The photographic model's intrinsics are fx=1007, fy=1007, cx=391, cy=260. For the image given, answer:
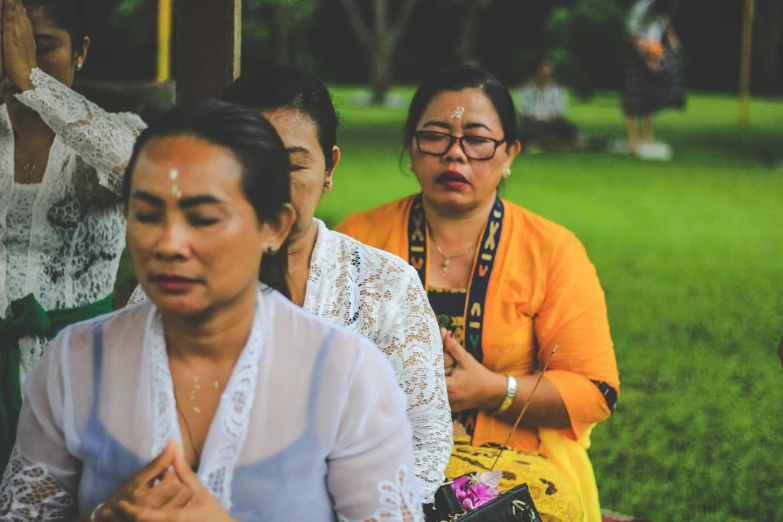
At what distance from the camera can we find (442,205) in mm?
3301

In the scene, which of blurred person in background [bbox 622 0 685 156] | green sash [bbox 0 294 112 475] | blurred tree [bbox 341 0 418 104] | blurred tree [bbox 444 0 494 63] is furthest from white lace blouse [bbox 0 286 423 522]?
blurred tree [bbox 444 0 494 63]

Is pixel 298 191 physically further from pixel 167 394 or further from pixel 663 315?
pixel 663 315

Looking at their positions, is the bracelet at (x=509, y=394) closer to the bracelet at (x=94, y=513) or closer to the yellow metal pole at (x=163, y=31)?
the bracelet at (x=94, y=513)

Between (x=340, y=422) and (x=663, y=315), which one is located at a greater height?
(x=340, y=422)

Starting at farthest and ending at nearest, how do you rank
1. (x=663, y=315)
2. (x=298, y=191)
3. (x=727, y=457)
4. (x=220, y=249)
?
1. (x=663, y=315)
2. (x=727, y=457)
3. (x=298, y=191)
4. (x=220, y=249)

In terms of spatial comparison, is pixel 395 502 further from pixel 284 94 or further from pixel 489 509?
pixel 284 94

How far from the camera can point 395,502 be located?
5.90 feet

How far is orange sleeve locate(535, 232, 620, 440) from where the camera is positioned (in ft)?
10.3

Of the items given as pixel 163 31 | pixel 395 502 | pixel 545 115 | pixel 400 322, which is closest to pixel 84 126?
pixel 400 322

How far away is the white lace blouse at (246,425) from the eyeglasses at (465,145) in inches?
60.7

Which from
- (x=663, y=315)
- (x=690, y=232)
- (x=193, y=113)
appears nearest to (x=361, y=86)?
(x=690, y=232)

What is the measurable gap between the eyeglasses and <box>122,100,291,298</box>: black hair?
1.52 meters

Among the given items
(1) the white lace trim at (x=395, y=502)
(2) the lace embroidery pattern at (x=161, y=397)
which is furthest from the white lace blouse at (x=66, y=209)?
(1) the white lace trim at (x=395, y=502)

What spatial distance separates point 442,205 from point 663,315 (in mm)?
4438
